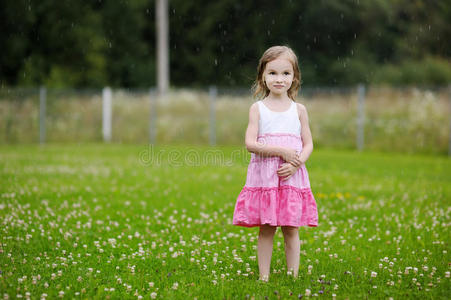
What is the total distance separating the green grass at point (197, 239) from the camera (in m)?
3.94

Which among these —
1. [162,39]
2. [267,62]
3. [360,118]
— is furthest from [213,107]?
[267,62]

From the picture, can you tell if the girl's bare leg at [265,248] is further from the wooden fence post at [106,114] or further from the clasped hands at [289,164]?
the wooden fence post at [106,114]

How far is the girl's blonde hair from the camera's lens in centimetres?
409

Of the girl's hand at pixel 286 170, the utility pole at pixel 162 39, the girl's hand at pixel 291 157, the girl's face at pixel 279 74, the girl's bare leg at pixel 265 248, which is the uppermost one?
the utility pole at pixel 162 39

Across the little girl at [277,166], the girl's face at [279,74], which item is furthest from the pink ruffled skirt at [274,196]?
the girl's face at [279,74]

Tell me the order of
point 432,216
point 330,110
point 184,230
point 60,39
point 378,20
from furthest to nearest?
point 60,39 < point 378,20 < point 330,110 < point 432,216 < point 184,230

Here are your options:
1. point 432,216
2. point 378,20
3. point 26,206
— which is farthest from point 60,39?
point 432,216

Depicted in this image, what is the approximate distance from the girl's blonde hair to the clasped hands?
639 mm

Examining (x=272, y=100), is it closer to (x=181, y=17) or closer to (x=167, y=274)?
(x=167, y=274)

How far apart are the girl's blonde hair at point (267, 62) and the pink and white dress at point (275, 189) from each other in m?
0.25

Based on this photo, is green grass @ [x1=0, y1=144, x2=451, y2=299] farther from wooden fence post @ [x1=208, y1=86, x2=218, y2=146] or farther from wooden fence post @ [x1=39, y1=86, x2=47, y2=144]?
wooden fence post @ [x1=39, y1=86, x2=47, y2=144]

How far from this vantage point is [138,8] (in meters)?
40.9

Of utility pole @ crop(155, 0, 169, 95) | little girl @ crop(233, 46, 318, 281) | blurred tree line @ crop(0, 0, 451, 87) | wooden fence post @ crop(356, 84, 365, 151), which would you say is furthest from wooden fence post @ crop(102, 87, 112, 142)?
little girl @ crop(233, 46, 318, 281)

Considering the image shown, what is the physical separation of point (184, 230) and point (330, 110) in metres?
14.6
